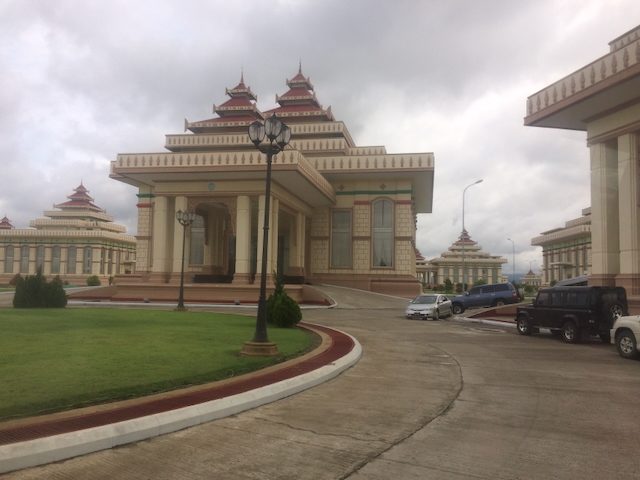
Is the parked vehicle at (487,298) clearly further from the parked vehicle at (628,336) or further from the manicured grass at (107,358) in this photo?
the parked vehicle at (628,336)

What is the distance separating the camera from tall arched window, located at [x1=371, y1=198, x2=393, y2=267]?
43.2m

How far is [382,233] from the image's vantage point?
142 feet

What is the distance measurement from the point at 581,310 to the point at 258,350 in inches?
435

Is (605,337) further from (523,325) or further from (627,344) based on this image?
(627,344)

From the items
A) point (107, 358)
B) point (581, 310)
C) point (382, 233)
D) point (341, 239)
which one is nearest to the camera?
point (107, 358)

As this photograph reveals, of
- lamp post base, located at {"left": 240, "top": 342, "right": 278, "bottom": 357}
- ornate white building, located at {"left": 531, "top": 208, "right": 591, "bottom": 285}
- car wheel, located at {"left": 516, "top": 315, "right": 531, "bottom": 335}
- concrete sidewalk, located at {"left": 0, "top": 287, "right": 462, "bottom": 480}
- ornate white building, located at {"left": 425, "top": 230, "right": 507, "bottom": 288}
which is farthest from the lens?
ornate white building, located at {"left": 425, "top": 230, "right": 507, "bottom": 288}

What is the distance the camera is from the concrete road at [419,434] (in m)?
4.79

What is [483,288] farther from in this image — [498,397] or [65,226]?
[65,226]

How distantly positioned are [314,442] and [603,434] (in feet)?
11.2

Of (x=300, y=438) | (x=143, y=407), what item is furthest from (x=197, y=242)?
(x=300, y=438)

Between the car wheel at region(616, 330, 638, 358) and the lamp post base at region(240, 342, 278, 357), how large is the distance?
8776mm

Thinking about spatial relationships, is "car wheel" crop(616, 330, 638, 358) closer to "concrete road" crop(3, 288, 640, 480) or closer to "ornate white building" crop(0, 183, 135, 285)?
"concrete road" crop(3, 288, 640, 480)

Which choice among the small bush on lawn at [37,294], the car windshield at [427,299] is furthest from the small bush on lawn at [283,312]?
the small bush on lawn at [37,294]

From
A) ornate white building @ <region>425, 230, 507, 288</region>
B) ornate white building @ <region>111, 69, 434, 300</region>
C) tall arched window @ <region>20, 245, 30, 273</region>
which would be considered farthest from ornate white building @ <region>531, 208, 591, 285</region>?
tall arched window @ <region>20, 245, 30, 273</region>
